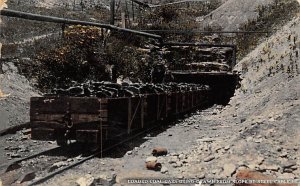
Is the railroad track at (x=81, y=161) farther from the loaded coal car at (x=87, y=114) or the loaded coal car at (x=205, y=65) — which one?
the loaded coal car at (x=205, y=65)

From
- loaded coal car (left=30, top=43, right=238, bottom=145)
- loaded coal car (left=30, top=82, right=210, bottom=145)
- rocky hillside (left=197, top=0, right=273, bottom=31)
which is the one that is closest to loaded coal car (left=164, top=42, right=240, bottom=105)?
loaded coal car (left=30, top=43, right=238, bottom=145)

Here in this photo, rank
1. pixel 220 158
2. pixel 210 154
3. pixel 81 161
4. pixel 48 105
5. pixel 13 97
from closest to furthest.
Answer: pixel 220 158 → pixel 81 161 → pixel 210 154 → pixel 48 105 → pixel 13 97

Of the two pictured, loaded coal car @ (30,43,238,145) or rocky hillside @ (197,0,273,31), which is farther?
rocky hillside @ (197,0,273,31)

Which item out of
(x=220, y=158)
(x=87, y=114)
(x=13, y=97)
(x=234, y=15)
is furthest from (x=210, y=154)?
(x=234, y=15)

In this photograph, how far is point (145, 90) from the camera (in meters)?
11.4

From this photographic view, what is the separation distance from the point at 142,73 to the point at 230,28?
65.1ft

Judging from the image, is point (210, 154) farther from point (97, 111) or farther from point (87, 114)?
point (87, 114)

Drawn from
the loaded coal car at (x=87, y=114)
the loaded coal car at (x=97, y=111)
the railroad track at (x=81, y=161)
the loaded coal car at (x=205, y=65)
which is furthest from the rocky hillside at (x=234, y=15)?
the loaded coal car at (x=87, y=114)

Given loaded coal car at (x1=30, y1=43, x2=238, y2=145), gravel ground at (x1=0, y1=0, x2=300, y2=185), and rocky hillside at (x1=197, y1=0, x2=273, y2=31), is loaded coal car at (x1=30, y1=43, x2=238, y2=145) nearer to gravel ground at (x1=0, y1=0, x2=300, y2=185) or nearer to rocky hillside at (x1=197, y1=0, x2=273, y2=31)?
gravel ground at (x1=0, y1=0, x2=300, y2=185)

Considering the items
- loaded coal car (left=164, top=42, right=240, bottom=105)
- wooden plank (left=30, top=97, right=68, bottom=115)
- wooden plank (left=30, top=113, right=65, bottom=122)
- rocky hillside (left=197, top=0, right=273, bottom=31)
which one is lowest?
wooden plank (left=30, top=113, right=65, bottom=122)

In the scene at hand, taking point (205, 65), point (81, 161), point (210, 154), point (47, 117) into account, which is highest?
point (205, 65)

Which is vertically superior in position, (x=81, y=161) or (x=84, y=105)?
(x=84, y=105)

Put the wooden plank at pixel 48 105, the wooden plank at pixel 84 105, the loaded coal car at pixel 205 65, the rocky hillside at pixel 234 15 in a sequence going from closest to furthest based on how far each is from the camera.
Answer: the wooden plank at pixel 84 105
the wooden plank at pixel 48 105
the loaded coal car at pixel 205 65
the rocky hillside at pixel 234 15

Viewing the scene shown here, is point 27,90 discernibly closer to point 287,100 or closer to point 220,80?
point 287,100
